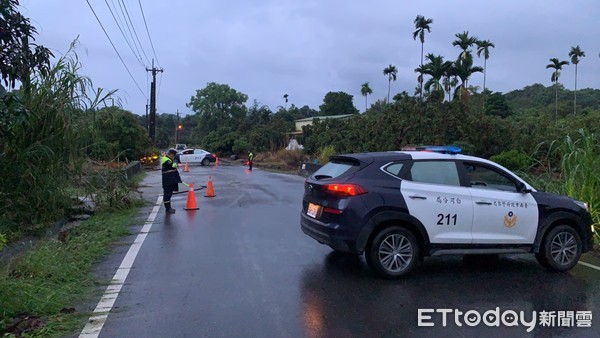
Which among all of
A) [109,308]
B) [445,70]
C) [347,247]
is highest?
[445,70]

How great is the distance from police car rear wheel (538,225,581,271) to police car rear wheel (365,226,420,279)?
1.99 metres

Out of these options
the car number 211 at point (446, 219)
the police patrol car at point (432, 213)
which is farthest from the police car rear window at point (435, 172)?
the car number 211 at point (446, 219)

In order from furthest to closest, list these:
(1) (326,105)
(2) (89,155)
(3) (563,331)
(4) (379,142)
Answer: (1) (326,105)
(4) (379,142)
(2) (89,155)
(3) (563,331)

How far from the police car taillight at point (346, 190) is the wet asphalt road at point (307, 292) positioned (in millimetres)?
1119

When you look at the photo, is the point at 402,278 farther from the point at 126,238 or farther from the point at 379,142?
the point at 379,142

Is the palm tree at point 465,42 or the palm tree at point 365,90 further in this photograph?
the palm tree at point 365,90

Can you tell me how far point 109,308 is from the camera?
5457mm

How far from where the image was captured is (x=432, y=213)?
6.62 metres

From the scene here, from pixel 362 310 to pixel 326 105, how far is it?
3681 inches

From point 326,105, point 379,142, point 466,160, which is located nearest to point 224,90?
point 326,105

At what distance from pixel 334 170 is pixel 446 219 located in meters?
1.65

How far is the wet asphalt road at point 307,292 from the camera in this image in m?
4.96

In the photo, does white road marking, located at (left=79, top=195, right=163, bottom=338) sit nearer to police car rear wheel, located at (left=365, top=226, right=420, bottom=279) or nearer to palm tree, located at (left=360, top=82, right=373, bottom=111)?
police car rear wheel, located at (left=365, top=226, right=420, bottom=279)

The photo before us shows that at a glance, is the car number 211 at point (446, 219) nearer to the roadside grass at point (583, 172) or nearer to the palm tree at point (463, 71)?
the roadside grass at point (583, 172)
